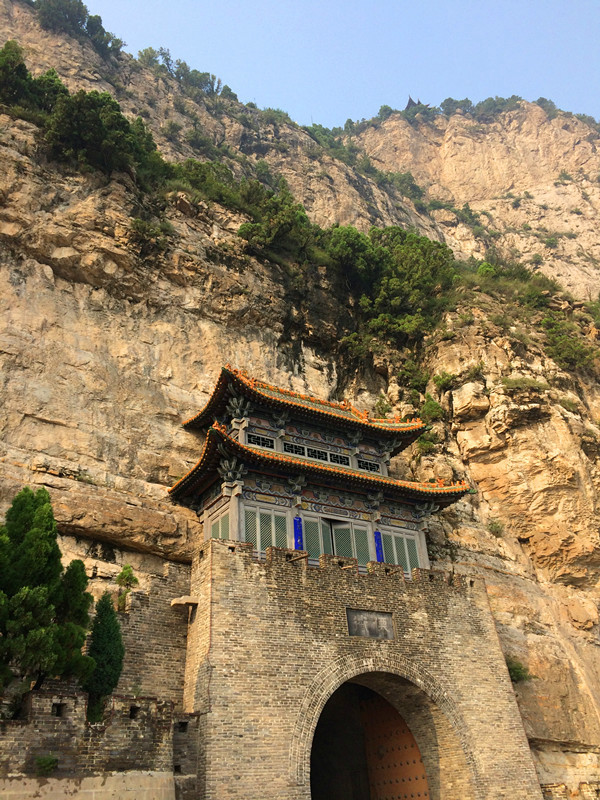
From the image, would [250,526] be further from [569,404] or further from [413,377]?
[569,404]

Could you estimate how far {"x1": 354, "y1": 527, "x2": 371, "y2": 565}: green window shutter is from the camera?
19219 mm

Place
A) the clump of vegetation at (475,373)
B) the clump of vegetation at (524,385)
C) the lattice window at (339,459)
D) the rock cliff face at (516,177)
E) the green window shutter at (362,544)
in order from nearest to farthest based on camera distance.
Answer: the green window shutter at (362,544), the lattice window at (339,459), the clump of vegetation at (524,385), the clump of vegetation at (475,373), the rock cliff face at (516,177)

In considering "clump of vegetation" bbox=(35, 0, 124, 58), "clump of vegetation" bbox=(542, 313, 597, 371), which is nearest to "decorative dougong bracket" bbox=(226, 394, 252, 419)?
"clump of vegetation" bbox=(542, 313, 597, 371)

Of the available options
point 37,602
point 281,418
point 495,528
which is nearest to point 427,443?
point 495,528

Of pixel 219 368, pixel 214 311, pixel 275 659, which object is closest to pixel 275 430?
pixel 219 368

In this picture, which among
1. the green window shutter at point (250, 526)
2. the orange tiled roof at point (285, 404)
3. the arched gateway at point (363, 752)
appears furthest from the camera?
the orange tiled roof at point (285, 404)

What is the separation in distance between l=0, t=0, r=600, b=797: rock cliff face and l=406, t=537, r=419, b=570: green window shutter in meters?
2.09

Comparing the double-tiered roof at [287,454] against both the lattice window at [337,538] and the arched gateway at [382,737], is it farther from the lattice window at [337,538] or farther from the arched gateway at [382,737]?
the arched gateway at [382,737]

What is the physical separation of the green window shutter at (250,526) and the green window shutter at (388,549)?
4414mm

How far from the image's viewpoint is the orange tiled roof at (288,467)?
17.5 metres

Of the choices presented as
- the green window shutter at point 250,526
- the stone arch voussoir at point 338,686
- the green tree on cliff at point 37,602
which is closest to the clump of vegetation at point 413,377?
the green window shutter at point 250,526

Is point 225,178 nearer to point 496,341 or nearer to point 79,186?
point 79,186

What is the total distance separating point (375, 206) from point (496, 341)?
32336 millimetres

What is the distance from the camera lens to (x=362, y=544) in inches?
767
